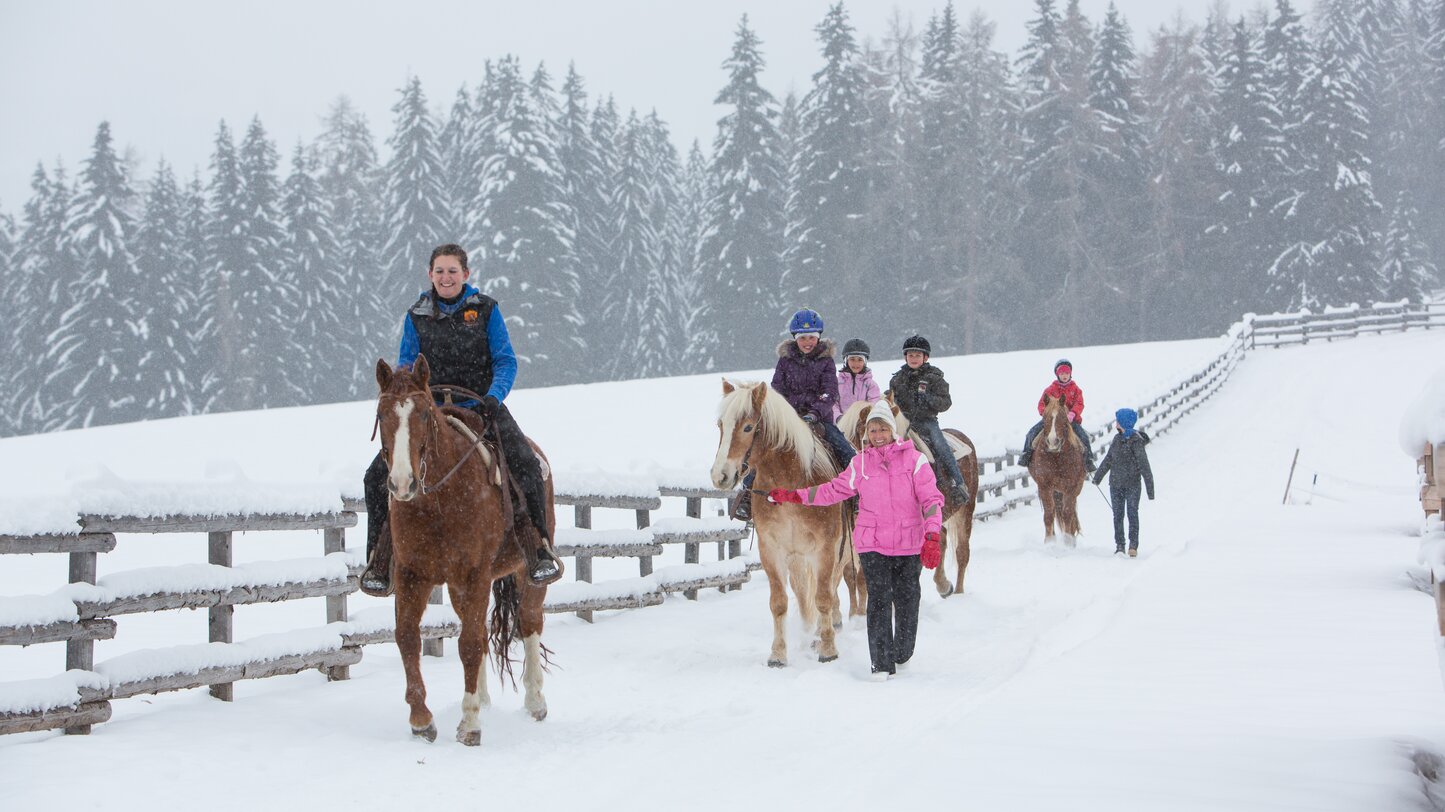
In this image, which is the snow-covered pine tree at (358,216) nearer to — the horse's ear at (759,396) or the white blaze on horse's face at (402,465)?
the horse's ear at (759,396)

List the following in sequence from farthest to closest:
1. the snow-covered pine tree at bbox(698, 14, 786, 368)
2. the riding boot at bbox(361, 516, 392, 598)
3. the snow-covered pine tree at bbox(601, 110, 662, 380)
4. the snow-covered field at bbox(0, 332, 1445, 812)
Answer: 1. the snow-covered pine tree at bbox(601, 110, 662, 380)
2. the snow-covered pine tree at bbox(698, 14, 786, 368)
3. the riding boot at bbox(361, 516, 392, 598)
4. the snow-covered field at bbox(0, 332, 1445, 812)

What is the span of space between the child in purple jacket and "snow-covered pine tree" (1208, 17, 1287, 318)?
176ft

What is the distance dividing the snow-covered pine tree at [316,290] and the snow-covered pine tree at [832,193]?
22.3 meters

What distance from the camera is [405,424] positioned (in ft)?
19.4

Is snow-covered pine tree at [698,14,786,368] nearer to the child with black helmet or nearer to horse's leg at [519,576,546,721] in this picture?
the child with black helmet

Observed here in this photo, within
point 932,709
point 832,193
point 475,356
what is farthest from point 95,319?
point 932,709

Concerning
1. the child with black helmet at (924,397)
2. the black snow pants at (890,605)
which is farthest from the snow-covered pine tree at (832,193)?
the black snow pants at (890,605)

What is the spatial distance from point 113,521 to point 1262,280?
202 feet

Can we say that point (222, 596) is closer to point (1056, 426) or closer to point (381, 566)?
point (381, 566)

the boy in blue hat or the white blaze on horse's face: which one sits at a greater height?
the white blaze on horse's face

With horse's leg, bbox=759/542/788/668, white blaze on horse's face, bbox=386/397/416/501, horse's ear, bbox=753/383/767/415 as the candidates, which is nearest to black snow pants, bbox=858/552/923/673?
horse's leg, bbox=759/542/788/668

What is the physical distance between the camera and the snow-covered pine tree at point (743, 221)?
5922cm

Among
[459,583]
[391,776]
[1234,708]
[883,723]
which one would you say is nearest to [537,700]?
[459,583]

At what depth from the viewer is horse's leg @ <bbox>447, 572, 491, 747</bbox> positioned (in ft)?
20.9
